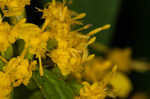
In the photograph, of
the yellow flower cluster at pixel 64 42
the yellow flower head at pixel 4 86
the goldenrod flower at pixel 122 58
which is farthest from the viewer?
the goldenrod flower at pixel 122 58

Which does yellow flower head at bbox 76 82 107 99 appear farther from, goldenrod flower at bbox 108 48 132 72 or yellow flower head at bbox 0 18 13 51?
goldenrod flower at bbox 108 48 132 72

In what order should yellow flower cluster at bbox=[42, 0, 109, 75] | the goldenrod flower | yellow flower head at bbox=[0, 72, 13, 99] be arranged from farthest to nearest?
the goldenrod flower < yellow flower cluster at bbox=[42, 0, 109, 75] < yellow flower head at bbox=[0, 72, 13, 99]

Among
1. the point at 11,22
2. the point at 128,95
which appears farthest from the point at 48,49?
the point at 128,95

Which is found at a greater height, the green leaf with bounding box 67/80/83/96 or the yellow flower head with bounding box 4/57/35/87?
the yellow flower head with bounding box 4/57/35/87

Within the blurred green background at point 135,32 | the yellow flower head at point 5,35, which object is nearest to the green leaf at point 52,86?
the yellow flower head at point 5,35

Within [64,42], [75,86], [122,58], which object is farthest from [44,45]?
[122,58]

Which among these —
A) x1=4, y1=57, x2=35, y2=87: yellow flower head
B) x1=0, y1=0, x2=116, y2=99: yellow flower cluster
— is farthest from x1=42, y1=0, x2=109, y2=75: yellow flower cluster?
x1=4, y1=57, x2=35, y2=87: yellow flower head

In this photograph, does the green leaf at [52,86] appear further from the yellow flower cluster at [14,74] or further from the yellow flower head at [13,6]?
the yellow flower head at [13,6]

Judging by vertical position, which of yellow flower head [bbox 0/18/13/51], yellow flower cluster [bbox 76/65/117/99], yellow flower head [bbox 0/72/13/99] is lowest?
yellow flower cluster [bbox 76/65/117/99]

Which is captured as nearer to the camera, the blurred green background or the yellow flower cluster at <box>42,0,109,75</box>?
the yellow flower cluster at <box>42,0,109,75</box>

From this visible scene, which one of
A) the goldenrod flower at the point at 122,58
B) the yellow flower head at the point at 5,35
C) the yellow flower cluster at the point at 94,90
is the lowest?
the goldenrod flower at the point at 122,58
